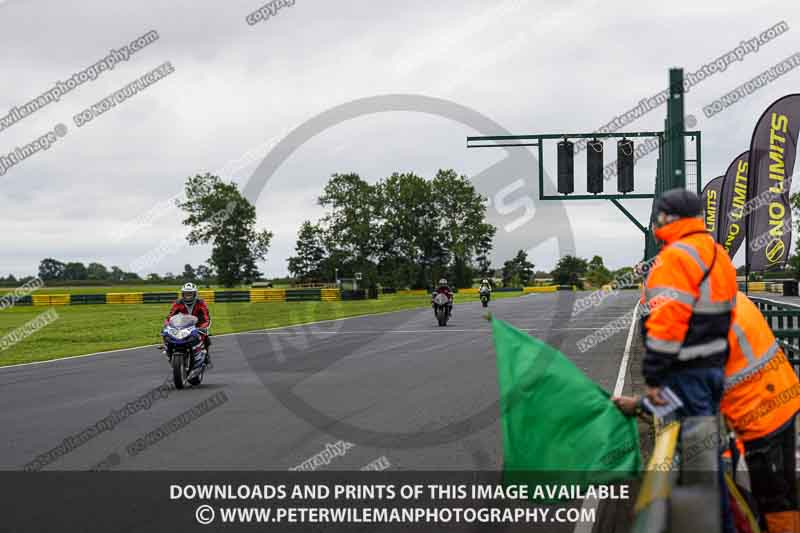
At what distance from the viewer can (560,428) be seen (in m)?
3.90

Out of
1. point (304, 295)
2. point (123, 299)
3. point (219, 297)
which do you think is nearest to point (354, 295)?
point (304, 295)

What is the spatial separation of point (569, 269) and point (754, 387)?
16332 cm

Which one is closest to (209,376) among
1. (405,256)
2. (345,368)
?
(345,368)

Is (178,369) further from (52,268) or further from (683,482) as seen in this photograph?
(52,268)

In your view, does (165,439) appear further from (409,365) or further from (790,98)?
(790,98)

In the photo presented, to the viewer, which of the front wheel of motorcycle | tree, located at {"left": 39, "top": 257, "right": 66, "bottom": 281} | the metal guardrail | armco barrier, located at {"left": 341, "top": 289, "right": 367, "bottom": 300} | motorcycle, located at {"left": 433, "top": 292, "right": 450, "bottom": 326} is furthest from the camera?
tree, located at {"left": 39, "top": 257, "right": 66, "bottom": 281}

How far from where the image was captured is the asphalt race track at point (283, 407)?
7.40 meters

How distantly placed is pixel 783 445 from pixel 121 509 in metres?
4.24

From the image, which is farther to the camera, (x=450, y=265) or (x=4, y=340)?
(x=450, y=265)

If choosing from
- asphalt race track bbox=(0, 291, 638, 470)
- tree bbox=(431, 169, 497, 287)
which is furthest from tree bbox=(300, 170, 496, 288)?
asphalt race track bbox=(0, 291, 638, 470)

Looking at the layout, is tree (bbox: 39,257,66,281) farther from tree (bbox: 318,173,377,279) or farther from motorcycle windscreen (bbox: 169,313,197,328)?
motorcycle windscreen (bbox: 169,313,197,328)

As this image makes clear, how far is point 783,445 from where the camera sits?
4.02 meters

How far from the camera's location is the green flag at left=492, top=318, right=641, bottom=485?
390cm

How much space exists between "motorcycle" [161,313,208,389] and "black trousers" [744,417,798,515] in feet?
32.8
